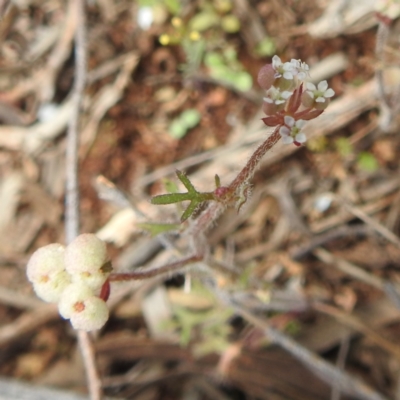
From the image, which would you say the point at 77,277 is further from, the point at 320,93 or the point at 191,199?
the point at 320,93

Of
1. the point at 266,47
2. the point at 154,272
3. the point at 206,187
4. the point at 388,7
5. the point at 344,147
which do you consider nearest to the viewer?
the point at 154,272

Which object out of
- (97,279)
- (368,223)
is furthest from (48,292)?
(368,223)

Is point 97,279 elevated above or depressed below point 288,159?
below

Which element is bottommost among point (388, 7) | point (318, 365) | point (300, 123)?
point (318, 365)

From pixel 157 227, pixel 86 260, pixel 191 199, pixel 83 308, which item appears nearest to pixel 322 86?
pixel 191 199

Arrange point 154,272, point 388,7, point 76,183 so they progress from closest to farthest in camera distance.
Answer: point 154,272
point 388,7
point 76,183

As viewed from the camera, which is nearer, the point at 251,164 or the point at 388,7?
the point at 251,164

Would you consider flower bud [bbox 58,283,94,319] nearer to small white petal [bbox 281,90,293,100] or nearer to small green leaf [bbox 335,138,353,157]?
small white petal [bbox 281,90,293,100]

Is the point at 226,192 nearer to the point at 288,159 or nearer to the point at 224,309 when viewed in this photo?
the point at 224,309

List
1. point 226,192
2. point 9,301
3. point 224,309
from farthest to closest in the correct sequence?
point 9,301
point 224,309
point 226,192
